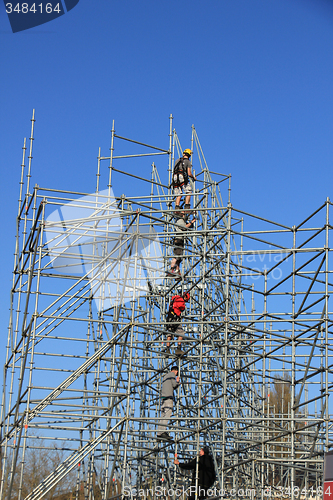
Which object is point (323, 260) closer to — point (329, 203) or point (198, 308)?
point (329, 203)

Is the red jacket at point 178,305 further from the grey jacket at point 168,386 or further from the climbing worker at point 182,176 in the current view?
the climbing worker at point 182,176

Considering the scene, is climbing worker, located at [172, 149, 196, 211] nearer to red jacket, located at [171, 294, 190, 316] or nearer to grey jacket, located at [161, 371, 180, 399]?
red jacket, located at [171, 294, 190, 316]

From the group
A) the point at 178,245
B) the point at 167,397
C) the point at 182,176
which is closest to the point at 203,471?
the point at 167,397

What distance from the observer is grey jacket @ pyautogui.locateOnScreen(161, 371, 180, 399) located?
15.6 meters

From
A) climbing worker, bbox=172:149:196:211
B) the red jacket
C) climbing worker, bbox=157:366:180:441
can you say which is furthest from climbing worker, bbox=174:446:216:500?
climbing worker, bbox=172:149:196:211

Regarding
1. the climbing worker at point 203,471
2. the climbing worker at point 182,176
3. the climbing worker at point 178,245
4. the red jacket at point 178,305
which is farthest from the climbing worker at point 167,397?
the climbing worker at point 182,176

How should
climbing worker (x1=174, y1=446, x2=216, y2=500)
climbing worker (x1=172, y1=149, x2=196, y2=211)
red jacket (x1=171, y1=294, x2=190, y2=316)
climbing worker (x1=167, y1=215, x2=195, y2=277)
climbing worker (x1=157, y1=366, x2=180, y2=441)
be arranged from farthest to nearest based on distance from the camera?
climbing worker (x1=172, y1=149, x2=196, y2=211), climbing worker (x1=167, y1=215, x2=195, y2=277), red jacket (x1=171, y1=294, x2=190, y2=316), climbing worker (x1=157, y1=366, x2=180, y2=441), climbing worker (x1=174, y1=446, x2=216, y2=500)

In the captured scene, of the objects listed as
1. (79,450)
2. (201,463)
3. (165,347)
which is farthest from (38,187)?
(201,463)

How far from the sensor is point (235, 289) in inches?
955

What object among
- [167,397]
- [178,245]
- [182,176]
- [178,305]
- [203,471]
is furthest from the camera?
[182,176]

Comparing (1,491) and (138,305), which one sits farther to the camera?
(138,305)

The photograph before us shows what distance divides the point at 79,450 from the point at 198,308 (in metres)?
4.87

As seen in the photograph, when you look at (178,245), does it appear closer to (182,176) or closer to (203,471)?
(182,176)

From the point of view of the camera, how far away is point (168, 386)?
15680mm
